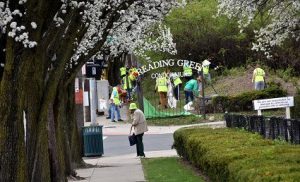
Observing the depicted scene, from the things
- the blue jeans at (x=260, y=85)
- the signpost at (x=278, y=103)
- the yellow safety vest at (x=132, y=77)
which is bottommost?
the signpost at (x=278, y=103)

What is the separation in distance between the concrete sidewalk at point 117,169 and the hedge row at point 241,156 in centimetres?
145

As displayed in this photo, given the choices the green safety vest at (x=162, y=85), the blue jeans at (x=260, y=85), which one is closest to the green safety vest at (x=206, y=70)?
the green safety vest at (x=162, y=85)

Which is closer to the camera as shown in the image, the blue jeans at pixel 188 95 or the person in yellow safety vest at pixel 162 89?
the blue jeans at pixel 188 95

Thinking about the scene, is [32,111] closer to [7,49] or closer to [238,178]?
[7,49]

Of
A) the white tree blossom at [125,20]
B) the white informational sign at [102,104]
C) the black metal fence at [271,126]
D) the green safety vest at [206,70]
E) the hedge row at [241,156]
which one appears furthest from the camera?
the white informational sign at [102,104]

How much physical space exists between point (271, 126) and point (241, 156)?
4.62 meters

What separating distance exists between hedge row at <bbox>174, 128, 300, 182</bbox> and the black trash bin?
559cm

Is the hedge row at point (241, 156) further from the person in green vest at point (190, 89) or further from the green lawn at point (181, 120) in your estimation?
the person in green vest at point (190, 89)

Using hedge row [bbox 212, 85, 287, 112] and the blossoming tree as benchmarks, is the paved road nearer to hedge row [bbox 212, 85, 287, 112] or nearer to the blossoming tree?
hedge row [bbox 212, 85, 287, 112]

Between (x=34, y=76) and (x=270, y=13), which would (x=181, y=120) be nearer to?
(x=270, y=13)

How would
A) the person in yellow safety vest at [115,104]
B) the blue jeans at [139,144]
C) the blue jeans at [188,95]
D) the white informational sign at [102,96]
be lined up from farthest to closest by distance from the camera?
1. the white informational sign at [102,96]
2. the person in yellow safety vest at [115,104]
3. the blue jeans at [188,95]
4. the blue jeans at [139,144]

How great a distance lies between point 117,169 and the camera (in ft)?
62.5

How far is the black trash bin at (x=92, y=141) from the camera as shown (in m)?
22.8

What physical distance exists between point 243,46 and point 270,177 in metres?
35.5
